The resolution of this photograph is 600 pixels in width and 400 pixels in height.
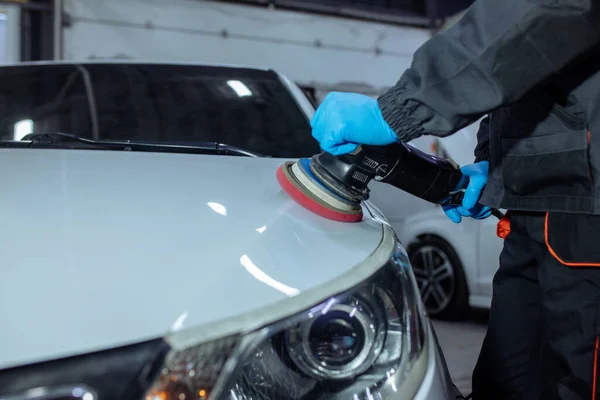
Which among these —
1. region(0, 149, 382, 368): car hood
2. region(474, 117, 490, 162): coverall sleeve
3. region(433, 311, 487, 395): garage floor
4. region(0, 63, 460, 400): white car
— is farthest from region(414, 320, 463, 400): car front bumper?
region(433, 311, 487, 395): garage floor

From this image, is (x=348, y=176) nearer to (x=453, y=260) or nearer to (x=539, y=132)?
(x=539, y=132)

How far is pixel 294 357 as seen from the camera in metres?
0.73

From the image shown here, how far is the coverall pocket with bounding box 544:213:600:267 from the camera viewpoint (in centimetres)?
94

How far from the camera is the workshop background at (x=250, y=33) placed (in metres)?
4.43

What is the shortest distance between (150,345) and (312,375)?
0.74 ft

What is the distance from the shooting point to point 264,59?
510cm

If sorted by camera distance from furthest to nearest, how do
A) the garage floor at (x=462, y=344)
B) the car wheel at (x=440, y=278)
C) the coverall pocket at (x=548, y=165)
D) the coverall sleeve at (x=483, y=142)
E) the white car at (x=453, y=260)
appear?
the car wheel at (x=440, y=278), the white car at (x=453, y=260), the garage floor at (x=462, y=344), the coverall sleeve at (x=483, y=142), the coverall pocket at (x=548, y=165)

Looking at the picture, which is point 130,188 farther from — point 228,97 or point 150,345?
point 228,97

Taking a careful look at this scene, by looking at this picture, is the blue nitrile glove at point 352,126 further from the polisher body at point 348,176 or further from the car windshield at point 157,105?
the car windshield at point 157,105

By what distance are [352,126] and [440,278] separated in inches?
106

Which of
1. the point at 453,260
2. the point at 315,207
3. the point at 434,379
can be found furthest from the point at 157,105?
the point at 453,260

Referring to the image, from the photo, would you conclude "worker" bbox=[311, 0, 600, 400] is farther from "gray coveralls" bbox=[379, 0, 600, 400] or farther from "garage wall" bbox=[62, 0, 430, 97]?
"garage wall" bbox=[62, 0, 430, 97]

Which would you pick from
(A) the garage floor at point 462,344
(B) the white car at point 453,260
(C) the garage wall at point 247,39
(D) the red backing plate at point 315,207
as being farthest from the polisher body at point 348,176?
(C) the garage wall at point 247,39

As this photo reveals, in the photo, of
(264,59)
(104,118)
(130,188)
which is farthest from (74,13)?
(130,188)
